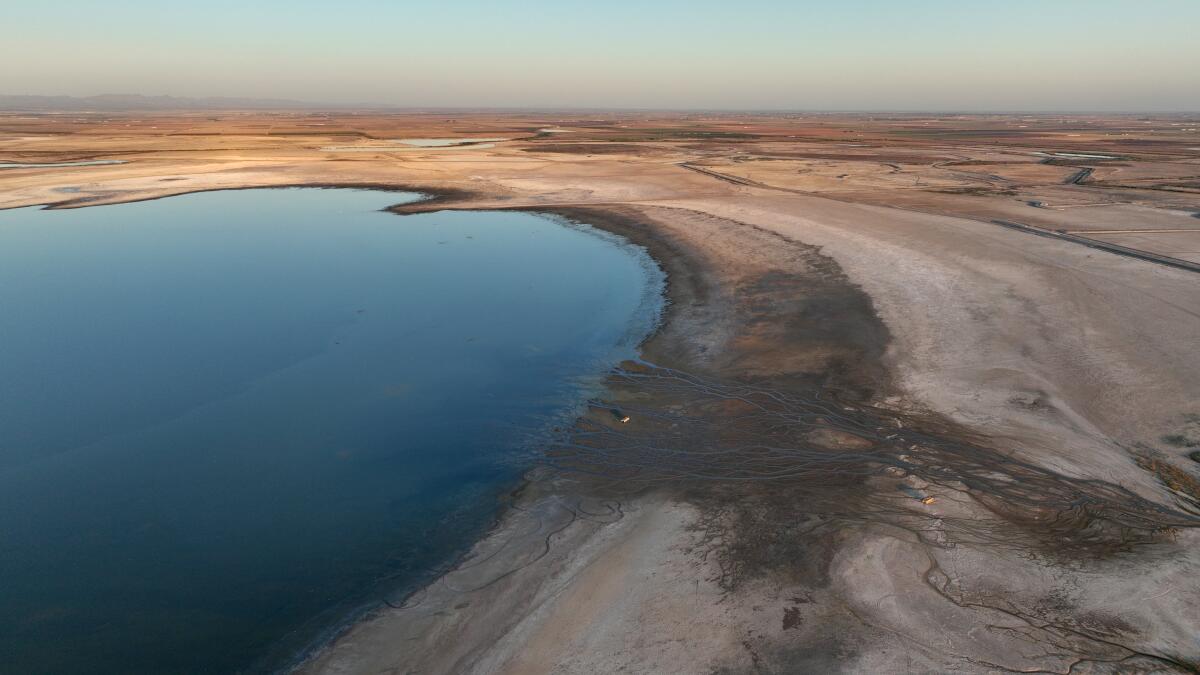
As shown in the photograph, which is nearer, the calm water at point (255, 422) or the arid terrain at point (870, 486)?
the arid terrain at point (870, 486)

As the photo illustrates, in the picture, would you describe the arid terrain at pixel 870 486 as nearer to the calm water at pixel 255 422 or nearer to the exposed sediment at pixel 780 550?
the exposed sediment at pixel 780 550

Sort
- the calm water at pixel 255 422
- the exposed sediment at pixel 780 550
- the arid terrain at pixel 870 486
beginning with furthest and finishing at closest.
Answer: the calm water at pixel 255 422 < the arid terrain at pixel 870 486 < the exposed sediment at pixel 780 550

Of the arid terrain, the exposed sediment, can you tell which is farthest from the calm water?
the arid terrain

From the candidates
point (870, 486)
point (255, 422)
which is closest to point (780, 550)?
point (870, 486)

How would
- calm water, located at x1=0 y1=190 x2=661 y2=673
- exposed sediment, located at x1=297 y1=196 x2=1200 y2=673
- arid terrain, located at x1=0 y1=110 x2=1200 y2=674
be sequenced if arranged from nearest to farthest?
exposed sediment, located at x1=297 y1=196 x2=1200 y2=673 → arid terrain, located at x1=0 y1=110 x2=1200 y2=674 → calm water, located at x1=0 y1=190 x2=661 y2=673

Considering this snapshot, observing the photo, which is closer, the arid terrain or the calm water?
the arid terrain

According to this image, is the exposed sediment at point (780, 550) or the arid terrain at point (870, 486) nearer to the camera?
the exposed sediment at point (780, 550)

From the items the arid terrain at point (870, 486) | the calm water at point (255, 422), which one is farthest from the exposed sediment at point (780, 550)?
the calm water at point (255, 422)

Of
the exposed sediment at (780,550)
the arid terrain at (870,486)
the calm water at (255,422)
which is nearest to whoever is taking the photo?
the exposed sediment at (780,550)

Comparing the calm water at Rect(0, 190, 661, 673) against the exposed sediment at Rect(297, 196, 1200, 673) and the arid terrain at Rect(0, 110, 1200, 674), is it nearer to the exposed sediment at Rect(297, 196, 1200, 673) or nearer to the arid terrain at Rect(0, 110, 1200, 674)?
the exposed sediment at Rect(297, 196, 1200, 673)
